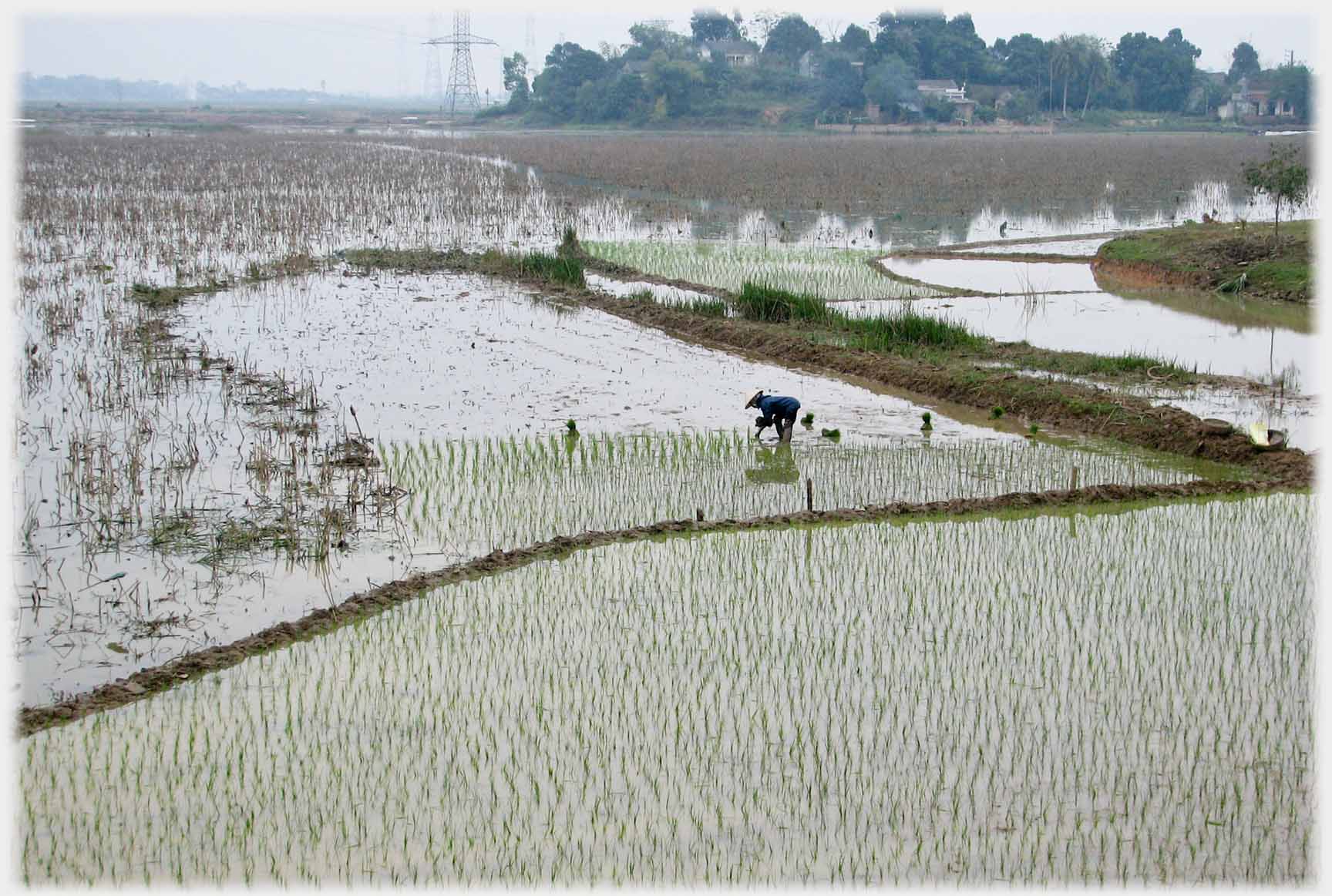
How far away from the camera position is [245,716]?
189 inches

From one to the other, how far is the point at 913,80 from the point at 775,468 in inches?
2049

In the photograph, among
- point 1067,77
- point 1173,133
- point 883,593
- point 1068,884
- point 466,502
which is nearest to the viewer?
point 1068,884

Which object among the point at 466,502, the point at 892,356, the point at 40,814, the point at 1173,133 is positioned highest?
the point at 1173,133

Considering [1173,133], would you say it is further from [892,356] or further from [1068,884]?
[1068,884]

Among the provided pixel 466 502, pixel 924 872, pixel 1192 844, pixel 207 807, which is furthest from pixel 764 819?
pixel 466 502

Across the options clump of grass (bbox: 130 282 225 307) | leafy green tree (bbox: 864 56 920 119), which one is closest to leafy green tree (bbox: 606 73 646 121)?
leafy green tree (bbox: 864 56 920 119)

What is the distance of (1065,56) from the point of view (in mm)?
55500

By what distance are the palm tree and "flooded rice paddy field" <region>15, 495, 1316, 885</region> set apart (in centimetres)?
5437

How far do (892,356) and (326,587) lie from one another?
6162mm

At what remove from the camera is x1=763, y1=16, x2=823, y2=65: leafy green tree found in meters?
67.6

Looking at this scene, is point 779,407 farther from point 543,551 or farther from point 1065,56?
point 1065,56

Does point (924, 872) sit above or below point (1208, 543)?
below

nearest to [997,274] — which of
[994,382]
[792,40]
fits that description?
[994,382]

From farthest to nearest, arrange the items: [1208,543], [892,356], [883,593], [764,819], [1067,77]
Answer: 1. [1067,77]
2. [892,356]
3. [1208,543]
4. [883,593]
5. [764,819]
